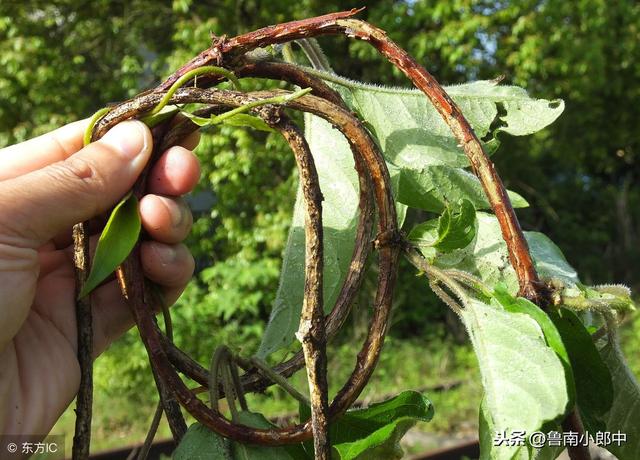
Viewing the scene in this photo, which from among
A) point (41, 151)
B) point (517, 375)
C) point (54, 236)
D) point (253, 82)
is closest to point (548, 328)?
point (517, 375)

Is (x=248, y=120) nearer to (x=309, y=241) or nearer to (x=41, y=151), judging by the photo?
(x=309, y=241)

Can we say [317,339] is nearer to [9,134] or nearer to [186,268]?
[186,268]

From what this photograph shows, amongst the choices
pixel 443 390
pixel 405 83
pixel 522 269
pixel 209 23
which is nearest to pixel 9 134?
pixel 209 23

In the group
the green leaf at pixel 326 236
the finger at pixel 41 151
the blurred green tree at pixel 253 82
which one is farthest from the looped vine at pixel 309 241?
the blurred green tree at pixel 253 82

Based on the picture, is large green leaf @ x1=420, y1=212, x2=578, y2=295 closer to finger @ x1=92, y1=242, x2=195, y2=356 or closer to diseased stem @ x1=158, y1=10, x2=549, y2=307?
diseased stem @ x1=158, y1=10, x2=549, y2=307

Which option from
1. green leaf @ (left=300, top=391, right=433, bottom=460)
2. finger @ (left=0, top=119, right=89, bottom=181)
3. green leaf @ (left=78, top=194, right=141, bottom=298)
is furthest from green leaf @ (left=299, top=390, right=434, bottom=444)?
finger @ (left=0, top=119, right=89, bottom=181)

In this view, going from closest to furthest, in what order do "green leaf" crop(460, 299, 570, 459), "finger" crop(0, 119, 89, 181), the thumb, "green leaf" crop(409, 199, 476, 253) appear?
"green leaf" crop(460, 299, 570, 459) → "green leaf" crop(409, 199, 476, 253) → the thumb → "finger" crop(0, 119, 89, 181)

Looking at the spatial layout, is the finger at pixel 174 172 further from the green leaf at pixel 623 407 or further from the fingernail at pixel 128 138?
the green leaf at pixel 623 407
